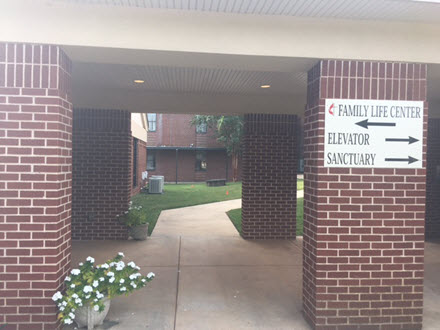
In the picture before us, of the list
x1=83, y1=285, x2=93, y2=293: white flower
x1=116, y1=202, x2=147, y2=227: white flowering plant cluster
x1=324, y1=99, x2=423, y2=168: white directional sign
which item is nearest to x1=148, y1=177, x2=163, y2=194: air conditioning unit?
x1=116, y1=202, x2=147, y2=227: white flowering plant cluster

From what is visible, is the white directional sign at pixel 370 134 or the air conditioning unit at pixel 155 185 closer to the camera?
the white directional sign at pixel 370 134

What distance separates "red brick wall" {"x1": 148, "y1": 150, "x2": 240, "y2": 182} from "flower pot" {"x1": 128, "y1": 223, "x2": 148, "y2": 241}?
2147 centimetres

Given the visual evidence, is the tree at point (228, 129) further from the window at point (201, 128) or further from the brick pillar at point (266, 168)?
the brick pillar at point (266, 168)

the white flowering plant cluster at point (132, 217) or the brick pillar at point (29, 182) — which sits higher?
the brick pillar at point (29, 182)

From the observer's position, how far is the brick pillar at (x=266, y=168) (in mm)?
9102

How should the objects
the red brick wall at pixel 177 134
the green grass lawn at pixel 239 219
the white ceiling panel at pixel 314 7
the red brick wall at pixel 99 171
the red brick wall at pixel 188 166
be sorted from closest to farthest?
1. the white ceiling panel at pixel 314 7
2. the red brick wall at pixel 99 171
3. the green grass lawn at pixel 239 219
4. the red brick wall at pixel 177 134
5. the red brick wall at pixel 188 166

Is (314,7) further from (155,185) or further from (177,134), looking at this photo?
(177,134)

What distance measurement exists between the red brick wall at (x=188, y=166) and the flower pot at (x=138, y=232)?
2147cm

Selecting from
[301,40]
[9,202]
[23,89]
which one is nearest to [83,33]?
[23,89]

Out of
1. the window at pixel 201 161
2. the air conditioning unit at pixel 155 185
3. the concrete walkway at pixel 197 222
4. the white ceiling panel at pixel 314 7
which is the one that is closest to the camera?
the white ceiling panel at pixel 314 7

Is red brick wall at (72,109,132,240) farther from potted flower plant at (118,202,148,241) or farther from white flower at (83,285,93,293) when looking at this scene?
white flower at (83,285,93,293)

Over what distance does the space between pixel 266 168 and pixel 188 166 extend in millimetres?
21998

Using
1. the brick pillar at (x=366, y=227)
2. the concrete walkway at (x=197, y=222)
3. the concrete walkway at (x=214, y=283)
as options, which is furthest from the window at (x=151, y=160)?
the brick pillar at (x=366, y=227)

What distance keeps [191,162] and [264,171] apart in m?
22.0
